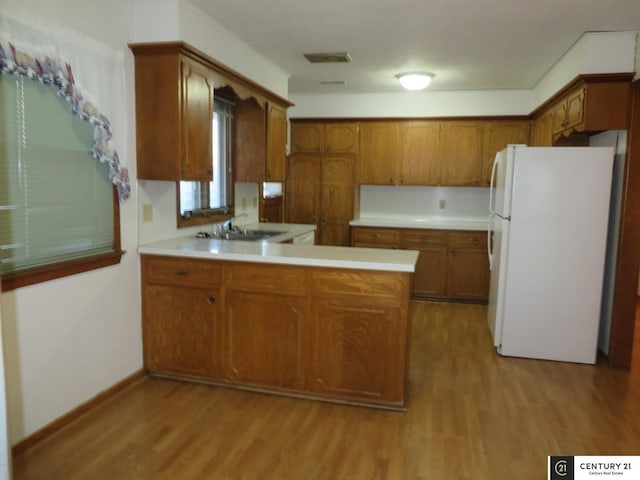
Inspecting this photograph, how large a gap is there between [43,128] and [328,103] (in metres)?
4.04

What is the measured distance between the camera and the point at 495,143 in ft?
17.9

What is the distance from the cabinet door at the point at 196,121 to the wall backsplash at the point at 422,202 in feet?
10.5

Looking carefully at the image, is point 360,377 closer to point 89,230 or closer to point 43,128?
point 89,230

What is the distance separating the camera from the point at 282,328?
2.93 metres

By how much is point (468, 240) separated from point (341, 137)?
1.97m

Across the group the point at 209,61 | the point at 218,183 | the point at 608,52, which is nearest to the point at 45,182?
the point at 209,61

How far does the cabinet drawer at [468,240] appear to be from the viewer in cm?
532

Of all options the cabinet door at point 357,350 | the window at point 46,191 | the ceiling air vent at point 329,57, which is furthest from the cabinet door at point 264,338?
the ceiling air vent at point 329,57

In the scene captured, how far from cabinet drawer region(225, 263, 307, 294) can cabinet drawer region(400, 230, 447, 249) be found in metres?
2.90

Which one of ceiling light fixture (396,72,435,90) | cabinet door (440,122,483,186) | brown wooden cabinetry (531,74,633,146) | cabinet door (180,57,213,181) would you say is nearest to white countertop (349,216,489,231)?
cabinet door (440,122,483,186)

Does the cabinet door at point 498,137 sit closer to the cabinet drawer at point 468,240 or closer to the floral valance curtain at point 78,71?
the cabinet drawer at point 468,240

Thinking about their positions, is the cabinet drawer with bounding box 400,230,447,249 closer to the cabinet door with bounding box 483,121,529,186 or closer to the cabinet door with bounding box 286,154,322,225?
the cabinet door with bounding box 483,121,529,186

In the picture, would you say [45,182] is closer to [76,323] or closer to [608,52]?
[76,323]

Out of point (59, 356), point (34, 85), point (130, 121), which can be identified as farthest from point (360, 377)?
point (34, 85)
